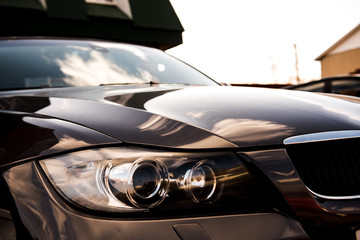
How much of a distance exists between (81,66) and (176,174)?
1648 millimetres

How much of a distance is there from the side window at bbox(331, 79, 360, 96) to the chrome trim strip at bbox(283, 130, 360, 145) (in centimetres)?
582

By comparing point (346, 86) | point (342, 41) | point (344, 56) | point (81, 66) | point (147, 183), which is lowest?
point (346, 86)

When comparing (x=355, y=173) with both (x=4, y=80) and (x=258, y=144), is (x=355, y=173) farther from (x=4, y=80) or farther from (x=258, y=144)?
(x=4, y=80)

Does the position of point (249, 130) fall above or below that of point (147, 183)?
above

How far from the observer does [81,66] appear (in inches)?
107

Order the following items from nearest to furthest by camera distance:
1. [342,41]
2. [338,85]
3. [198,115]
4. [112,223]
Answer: [112,223] < [198,115] < [338,85] < [342,41]

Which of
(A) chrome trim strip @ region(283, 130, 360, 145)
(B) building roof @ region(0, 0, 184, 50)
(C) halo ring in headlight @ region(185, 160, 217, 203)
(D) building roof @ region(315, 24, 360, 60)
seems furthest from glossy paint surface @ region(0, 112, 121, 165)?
(D) building roof @ region(315, 24, 360, 60)

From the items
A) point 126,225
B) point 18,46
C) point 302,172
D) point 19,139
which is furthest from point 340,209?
point 18,46

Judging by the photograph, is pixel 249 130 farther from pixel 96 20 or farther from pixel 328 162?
pixel 96 20

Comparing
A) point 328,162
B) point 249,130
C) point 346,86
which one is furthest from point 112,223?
point 346,86

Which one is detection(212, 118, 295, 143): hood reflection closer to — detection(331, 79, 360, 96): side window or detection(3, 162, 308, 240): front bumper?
detection(3, 162, 308, 240): front bumper

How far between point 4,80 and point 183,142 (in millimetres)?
1577

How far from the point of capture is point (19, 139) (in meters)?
1.38

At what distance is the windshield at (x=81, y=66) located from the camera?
2508 mm
